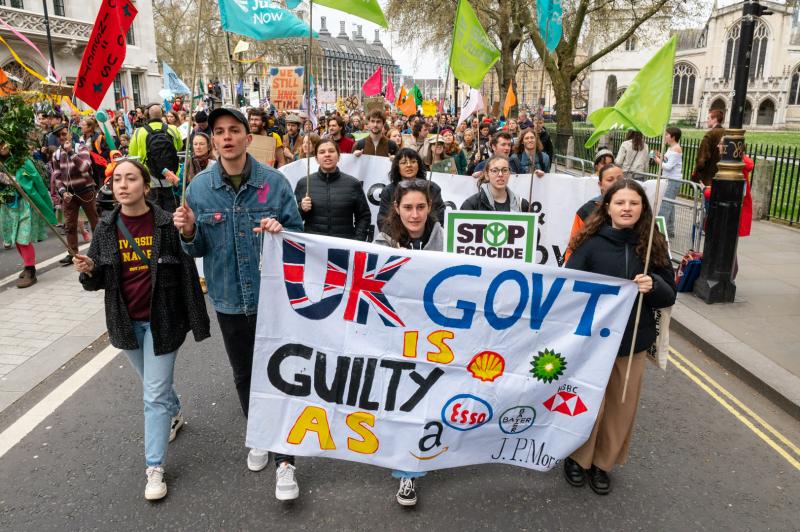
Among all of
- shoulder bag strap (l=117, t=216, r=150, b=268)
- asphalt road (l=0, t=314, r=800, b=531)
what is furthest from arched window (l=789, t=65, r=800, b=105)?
shoulder bag strap (l=117, t=216, r=150, b=268)

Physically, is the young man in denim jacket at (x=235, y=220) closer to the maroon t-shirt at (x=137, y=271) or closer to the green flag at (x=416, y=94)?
the maroon t-shirt at (x=137, y=271)

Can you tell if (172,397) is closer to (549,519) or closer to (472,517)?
(472,517)

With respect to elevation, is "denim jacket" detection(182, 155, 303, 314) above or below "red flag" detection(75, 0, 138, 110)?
below

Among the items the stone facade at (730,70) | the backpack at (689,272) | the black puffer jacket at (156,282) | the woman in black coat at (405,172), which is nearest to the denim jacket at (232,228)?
the black puffer jacket at (156,282)

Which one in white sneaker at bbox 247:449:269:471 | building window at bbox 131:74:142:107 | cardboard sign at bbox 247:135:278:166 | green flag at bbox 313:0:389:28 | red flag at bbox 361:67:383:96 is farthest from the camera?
building window at bbox 131:74:142:107

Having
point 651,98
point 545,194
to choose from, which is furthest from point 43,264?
point 651,98

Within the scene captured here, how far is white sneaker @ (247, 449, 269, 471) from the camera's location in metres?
3.46

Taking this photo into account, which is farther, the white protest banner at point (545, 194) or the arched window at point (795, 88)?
the arched window at point (795, 88)

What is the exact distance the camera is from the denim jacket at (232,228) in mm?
3189

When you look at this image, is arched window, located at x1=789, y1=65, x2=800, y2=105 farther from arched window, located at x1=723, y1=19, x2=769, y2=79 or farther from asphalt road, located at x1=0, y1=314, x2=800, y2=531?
asphalt road, located at x1=0, y1=314, x2=800, y2=531

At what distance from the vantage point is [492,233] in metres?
4.76

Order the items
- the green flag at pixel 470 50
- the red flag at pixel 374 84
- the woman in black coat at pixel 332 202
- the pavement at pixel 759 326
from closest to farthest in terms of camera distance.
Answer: the pavement at pixel 759 326
the green flag at pixel 470 50
the woman in black coat at pixel 332 202
the red flag at pixel 374 84

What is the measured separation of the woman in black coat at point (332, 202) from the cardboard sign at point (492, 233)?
93 centimetres

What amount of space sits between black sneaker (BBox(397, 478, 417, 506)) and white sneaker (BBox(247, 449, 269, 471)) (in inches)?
33.9
